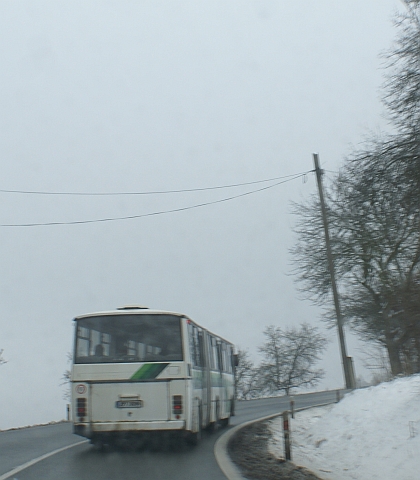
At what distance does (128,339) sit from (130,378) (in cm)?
77

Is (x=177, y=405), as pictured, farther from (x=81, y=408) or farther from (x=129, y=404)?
(x=81, y=408)

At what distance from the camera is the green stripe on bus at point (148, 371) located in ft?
44.4

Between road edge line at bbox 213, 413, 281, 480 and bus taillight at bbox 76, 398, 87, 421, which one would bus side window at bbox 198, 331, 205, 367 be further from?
bus taillight at bbox 76, 398, 87, 421

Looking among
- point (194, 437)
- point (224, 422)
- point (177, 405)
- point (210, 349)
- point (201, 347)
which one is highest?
point (210, 349)

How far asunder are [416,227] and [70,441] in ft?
31.9

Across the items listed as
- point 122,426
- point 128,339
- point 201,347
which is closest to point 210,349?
point 201,347

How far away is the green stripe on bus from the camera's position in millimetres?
13531

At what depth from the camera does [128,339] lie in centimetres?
1377

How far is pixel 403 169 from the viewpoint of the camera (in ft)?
43.9

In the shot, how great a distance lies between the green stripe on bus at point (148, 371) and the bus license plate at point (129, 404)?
17.7 inches

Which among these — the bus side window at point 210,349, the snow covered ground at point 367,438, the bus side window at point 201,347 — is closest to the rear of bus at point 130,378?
the bus side window at point 201,347

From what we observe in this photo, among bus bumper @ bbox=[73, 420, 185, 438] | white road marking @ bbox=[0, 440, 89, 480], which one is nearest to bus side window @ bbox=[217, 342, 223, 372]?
white road marking @ bbox=[0, 440, 89, 480]

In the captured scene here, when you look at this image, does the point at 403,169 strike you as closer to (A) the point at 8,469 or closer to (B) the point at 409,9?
(B) the point at 409,9

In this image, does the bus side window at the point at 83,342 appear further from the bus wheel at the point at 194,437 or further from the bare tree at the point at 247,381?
the bare tree at the point at 247,381
